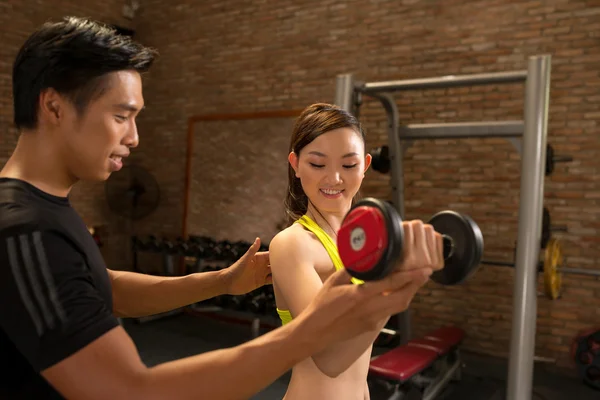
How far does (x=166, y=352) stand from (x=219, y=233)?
5.55ft

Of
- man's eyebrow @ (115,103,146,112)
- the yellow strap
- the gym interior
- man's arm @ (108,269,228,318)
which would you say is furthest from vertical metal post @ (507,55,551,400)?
man's eyebrow @ (115,103,146,112)

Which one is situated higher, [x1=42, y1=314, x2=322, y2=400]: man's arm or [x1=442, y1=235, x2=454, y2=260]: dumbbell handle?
[x1=442, y1=235, x2=454, y2=260]: dumbbell handle

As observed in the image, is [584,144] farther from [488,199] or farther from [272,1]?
[272,1]

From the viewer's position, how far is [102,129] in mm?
832

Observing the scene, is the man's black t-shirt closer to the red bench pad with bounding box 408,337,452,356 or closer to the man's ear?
the man's ear

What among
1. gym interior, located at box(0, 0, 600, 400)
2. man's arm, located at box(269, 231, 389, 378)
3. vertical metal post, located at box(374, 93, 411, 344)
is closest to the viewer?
man's arm, located at box(269, 231, 389, 378)

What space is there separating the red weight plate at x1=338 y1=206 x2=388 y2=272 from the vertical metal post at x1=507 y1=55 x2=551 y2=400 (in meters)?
2.19

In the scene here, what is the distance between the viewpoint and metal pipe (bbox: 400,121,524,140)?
2.83 meters

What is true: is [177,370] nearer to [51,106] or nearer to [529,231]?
[51,106]

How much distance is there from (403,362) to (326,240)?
6.43ft

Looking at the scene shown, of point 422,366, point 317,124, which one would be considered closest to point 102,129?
point 317,124

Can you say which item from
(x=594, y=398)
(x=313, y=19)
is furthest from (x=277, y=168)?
(x=594, y=398)

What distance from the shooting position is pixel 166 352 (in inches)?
159

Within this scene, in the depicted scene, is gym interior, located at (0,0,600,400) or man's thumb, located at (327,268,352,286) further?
gym interior, located at (0,0,600,400)
